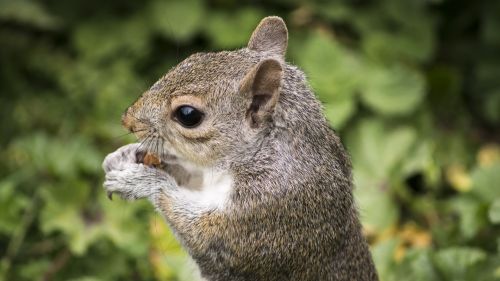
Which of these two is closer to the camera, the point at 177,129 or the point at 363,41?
the point at 177,129

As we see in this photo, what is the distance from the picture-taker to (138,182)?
3281 mm

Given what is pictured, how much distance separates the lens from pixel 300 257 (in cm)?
319

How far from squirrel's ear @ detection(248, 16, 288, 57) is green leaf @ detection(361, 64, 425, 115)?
193cm

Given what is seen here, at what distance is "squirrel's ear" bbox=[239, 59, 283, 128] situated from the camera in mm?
3064

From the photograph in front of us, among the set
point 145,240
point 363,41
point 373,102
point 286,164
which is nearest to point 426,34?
point 363,41

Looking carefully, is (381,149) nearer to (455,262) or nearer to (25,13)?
(455,262)

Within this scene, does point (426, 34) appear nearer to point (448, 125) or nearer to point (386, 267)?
point (448, 125)

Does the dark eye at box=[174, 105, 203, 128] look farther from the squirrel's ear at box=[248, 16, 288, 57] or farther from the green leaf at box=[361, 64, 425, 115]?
the green leaf at box=[361, 64, 425, 115]

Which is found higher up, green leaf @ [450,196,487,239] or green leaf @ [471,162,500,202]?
green leaf @ [471,162,500,202]

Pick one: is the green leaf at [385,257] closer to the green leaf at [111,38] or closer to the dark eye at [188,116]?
the dark eye at [188,116]

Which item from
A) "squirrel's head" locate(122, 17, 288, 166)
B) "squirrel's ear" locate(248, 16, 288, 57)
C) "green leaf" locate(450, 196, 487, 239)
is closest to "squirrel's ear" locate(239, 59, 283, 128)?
"squirrel's head" locate(122, 17, 288, 166)

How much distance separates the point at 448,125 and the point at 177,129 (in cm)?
293

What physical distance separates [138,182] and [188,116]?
306 millimetres

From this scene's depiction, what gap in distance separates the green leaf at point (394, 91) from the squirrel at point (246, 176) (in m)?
2.13
